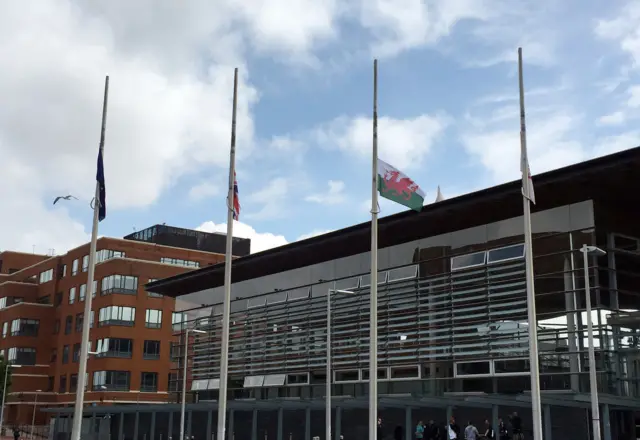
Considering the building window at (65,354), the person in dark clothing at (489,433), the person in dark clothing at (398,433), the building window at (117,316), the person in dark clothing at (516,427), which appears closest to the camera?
the person in dark clothing at (516,427)

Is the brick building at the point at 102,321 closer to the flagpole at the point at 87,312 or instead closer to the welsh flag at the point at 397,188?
the flagpole at the point at 87,312

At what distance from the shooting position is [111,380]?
80.1 meters

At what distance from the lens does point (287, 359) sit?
47.0 m

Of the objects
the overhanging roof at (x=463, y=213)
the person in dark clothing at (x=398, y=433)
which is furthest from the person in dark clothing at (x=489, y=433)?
the overhanging roof at (x=463, y=213)

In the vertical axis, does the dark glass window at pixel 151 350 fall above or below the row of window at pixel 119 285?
below

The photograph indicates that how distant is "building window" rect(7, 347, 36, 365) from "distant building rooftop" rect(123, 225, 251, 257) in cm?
1915

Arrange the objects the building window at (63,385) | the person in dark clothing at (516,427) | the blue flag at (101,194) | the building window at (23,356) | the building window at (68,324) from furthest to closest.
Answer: the building window at (23,356), the building window at (68,324), the building window at (63,385), the person in dark clothing at (516,427), the blue flag at (101,194)

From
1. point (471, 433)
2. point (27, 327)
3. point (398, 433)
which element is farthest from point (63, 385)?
point (471, 433)

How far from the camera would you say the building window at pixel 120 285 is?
270 feet

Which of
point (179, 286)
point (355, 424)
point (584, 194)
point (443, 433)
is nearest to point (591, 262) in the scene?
point (584, 194)

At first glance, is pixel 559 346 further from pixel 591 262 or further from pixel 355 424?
pixel 355 424

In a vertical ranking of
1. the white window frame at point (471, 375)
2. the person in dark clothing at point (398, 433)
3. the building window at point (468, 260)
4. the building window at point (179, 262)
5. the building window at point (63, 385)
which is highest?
the building window at point (179, 262)

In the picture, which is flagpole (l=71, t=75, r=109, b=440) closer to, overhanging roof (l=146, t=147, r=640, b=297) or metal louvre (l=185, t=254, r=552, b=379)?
overhanging roof (l=146, t=147, r=640, b=297)

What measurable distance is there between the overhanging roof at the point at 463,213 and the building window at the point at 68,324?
1779 inches
